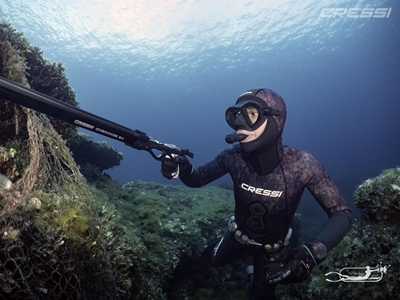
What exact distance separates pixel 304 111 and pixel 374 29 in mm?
134307

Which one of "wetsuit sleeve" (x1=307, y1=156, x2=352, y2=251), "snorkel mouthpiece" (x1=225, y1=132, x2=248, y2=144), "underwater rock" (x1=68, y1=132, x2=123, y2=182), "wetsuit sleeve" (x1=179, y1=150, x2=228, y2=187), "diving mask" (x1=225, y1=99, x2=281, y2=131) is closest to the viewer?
"wetsuit sleeve" (x1=307, y1=156, x2=352, y2=251)

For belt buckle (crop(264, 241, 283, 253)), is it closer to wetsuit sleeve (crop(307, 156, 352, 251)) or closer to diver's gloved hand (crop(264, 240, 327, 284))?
wetsuit sleeve (crop(307, 156, 352, 251))

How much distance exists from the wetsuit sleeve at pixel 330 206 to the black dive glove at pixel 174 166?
210cm

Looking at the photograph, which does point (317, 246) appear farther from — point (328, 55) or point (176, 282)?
point (328, 55)

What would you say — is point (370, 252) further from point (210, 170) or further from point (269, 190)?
point (210, 170)

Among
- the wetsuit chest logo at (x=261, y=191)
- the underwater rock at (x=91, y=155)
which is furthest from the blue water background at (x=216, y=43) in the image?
the wetsuit chest logo at (x=261, y=191)

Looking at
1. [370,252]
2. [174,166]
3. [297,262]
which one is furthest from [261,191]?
[370,252]

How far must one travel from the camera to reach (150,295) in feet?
12.9

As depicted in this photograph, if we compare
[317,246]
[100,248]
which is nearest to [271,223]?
[317,246]

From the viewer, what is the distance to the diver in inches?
114

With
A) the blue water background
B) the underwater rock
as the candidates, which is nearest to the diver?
the underwater rock

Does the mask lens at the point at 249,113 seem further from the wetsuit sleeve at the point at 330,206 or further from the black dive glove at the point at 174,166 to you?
the wetsuit sleeve at the point at 330,206

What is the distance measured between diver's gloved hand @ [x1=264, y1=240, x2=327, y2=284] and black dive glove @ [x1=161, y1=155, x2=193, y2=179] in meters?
1.95

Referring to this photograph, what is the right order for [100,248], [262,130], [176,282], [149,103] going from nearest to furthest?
[100,248], [262,130], [176,282], [149,103]
